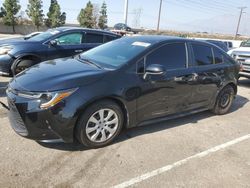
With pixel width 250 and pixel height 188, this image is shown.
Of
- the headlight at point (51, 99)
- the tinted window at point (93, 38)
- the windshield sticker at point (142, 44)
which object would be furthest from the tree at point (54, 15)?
the headlight at point (51, 99)

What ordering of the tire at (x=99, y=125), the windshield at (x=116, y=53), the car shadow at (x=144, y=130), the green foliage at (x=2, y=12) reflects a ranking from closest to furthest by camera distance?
the tire at (x=99, y=125)
the car shadow at (x=144, y=130)
the windshield at (x=116, y=53)
the green foliage at (x=2, y=12)

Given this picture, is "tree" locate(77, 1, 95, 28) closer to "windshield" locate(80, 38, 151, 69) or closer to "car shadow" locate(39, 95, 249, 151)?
"car shadow" locate(39, 95, 249, 151)

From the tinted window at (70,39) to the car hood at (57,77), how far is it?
12.2ft

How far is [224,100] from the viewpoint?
233 inches

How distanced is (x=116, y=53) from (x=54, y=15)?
145ft

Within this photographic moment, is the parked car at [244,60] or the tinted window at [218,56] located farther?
the parked car at [244,60]

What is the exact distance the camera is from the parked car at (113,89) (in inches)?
135

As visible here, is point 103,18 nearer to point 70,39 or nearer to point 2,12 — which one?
point 2,12

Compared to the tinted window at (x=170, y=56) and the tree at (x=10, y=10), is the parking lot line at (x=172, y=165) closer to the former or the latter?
the tinted window at (x=170, y=56)

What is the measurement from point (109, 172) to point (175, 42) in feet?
8.42

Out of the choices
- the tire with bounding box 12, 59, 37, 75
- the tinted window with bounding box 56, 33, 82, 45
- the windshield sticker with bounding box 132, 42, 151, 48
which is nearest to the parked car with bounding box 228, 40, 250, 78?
the tinted window with bounding box 56, 33, 82, 45

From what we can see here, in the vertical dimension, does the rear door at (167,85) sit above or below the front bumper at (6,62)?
above

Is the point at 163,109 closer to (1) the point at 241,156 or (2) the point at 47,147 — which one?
(1) the point at 241,156

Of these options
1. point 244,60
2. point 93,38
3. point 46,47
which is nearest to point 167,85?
point 46,47
